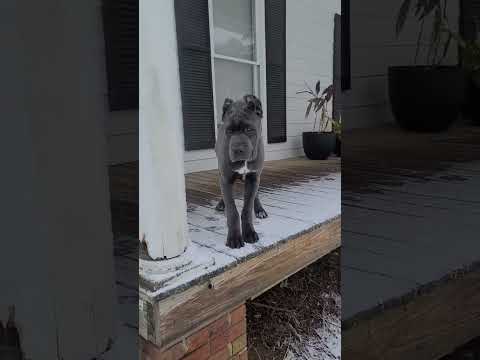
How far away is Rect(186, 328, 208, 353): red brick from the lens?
41 centimetres

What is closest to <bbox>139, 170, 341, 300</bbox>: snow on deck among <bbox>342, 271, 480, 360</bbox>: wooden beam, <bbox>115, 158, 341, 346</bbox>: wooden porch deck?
<bbox>115, 158, 341, 346</bbox>: wooden porch deck

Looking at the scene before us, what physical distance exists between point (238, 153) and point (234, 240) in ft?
0.31

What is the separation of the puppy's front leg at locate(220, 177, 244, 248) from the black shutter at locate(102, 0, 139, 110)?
0.42ft

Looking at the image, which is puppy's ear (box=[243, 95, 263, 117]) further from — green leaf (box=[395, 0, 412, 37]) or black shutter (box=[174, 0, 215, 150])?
green leaf (box=[395, 0, 412, 37])

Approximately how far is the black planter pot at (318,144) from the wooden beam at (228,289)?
0.08 meters

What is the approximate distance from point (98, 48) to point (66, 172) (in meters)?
0.13

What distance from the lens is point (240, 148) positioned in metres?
0.44

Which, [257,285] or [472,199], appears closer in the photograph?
[257,285]

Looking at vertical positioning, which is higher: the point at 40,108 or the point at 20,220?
the point at 40,108

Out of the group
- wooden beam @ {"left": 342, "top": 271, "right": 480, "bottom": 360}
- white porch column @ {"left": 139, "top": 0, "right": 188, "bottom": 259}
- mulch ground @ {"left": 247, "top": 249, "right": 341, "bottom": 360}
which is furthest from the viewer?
wooden beam @ {"left": 342, "top": 271, "right": 480, "bottom": 360}

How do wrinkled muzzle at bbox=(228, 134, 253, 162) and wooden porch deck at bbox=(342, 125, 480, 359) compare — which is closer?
wrinkled muzzle at bbox=(228, 134, 253, 162)

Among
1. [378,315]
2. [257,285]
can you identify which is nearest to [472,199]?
[378,315]

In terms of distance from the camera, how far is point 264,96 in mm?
453

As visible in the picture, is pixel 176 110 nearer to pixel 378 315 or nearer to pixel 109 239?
pixel 109 239
